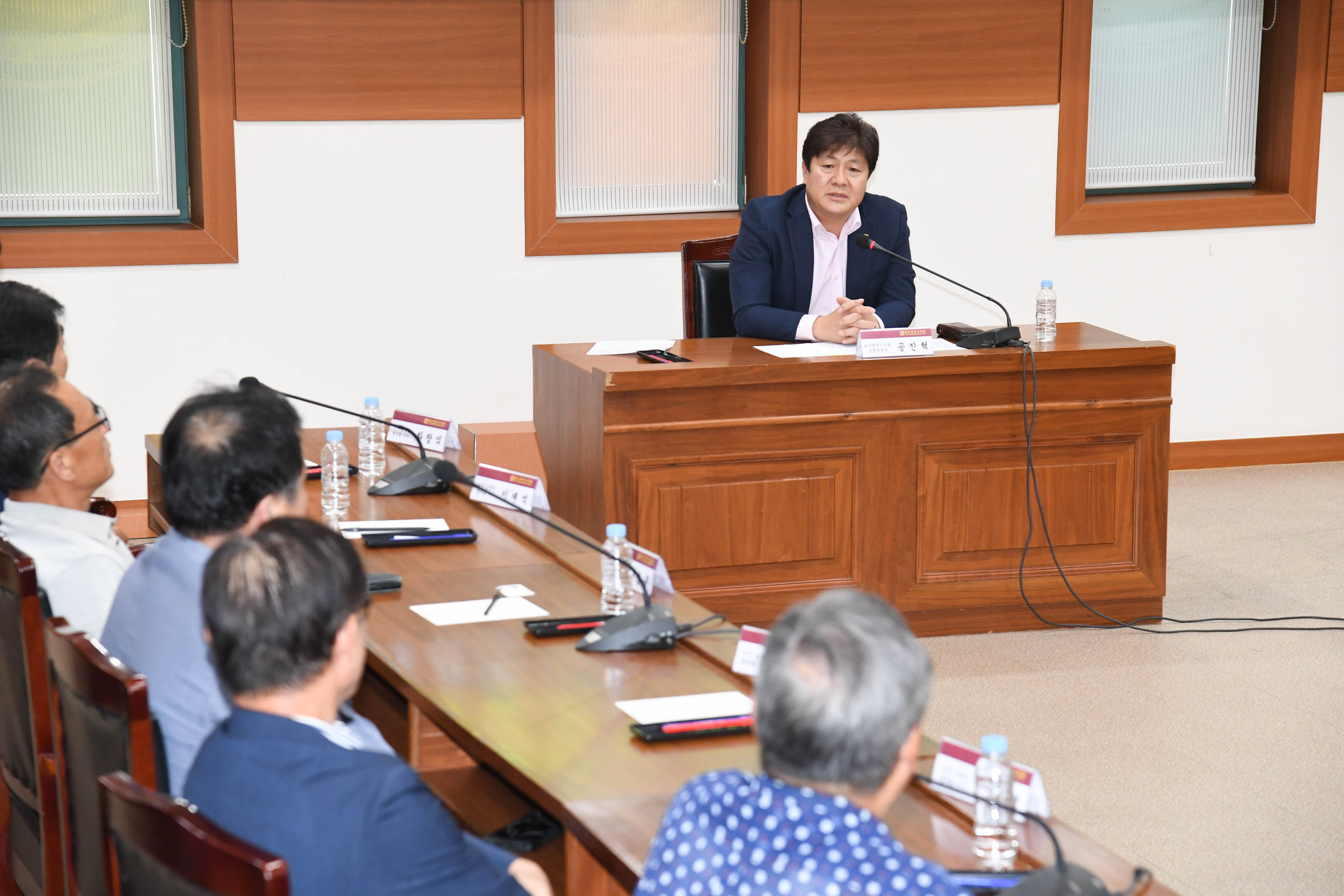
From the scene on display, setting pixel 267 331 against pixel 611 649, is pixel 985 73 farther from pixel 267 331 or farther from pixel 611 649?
pixel 611 649

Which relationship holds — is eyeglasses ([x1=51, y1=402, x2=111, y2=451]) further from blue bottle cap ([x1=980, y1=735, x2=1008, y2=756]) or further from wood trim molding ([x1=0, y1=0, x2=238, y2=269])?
wood trim molding ([x1=0, y1=0, x2=238, y2=269])

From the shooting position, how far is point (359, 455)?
3.77 metres

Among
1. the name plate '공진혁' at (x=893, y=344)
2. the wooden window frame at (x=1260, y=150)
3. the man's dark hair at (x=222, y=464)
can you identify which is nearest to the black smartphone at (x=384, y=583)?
the man's dark hair at (x=222, y=464)

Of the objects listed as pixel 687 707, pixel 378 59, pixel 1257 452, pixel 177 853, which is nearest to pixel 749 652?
pixel 687 707

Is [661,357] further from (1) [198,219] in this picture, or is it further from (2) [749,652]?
A: (1) [198,219]

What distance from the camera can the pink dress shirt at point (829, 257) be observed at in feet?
15.1

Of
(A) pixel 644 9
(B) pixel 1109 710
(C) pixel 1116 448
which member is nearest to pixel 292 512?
(B) pixel 1109 710

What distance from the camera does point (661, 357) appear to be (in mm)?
4141

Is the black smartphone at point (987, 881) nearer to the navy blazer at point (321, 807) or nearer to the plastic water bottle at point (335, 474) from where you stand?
the navy blazer at point (321, 807)

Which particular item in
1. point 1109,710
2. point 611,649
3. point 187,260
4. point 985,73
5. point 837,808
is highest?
point 985,73

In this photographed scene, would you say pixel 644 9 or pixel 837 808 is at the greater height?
pixel 644 9

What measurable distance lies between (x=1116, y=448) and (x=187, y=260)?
131 inches

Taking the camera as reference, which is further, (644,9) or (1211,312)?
(1211,312)

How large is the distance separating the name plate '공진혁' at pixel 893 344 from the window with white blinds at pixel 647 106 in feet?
6.94
